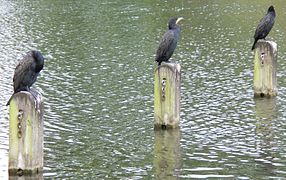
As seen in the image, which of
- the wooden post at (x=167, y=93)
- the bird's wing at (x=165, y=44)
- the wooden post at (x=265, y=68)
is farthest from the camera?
the wooden post at (x=265, y=68)

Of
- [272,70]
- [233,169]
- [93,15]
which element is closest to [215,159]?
[233,169]

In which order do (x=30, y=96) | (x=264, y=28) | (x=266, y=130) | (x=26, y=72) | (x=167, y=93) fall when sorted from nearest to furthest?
(x=30, y=96), (x=26, y=72), (x=167, y=93), (x=266, y=130), (x=264, y=28)

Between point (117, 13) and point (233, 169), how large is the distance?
1066 inches

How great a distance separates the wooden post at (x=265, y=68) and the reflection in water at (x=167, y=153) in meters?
3.79

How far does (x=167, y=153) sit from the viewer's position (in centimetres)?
1253

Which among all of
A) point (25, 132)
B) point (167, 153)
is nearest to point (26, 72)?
point (25, 132)

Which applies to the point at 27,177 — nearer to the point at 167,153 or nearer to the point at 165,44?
the point at 167,153

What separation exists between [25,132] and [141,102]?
6.41 metres

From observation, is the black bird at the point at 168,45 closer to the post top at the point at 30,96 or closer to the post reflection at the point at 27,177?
the post top at the point at 30,96

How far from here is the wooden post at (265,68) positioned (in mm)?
16875

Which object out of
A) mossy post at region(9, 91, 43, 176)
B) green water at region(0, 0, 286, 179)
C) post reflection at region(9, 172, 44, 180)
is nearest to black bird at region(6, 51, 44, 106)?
mossy post at region(9, 91, 43, 176)

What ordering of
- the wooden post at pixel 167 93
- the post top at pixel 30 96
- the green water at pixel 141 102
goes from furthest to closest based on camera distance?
the wooden post at pixel 167 93 → the green water at pixel 141 102 → the post top at pixel 30 96

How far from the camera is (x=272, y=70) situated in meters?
17.0

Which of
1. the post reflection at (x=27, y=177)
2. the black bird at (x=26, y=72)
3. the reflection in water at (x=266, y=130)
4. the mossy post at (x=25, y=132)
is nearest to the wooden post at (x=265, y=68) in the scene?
the reflection in water at (x=266, y=130)
